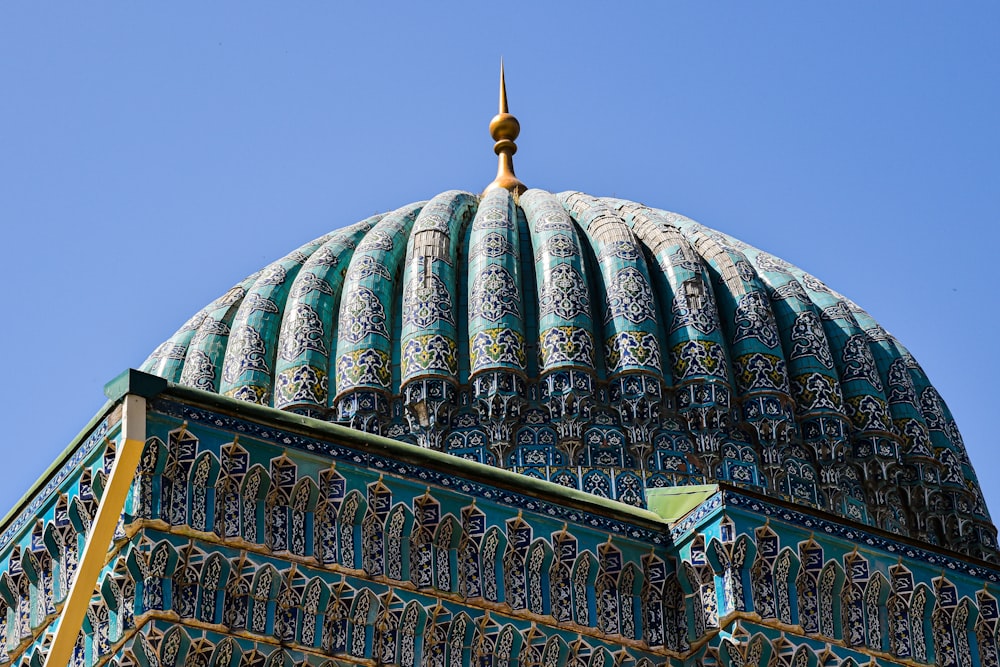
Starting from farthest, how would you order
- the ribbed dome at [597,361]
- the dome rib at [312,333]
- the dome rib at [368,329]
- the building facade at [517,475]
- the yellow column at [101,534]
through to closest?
the dome rib at [312,333] < the dome rib at [368,329] < the ribbed dome at [597,361] < the building facade at [517,475] < the yellow column at [101,534]

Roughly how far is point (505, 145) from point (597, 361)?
444cm

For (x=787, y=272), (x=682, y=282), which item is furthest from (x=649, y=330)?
(x=787, y=272)

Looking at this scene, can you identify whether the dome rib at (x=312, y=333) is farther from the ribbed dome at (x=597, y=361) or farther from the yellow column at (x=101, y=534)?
the yellow column at (x=101, y=534)

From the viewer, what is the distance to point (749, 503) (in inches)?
458

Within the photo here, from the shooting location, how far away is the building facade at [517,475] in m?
10.7

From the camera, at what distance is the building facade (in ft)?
35.0

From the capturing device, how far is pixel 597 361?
14.4 m

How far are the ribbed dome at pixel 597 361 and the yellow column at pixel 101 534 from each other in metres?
3.77

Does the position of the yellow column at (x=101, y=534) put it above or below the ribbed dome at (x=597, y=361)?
below

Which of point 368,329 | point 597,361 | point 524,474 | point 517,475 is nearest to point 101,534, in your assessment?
point 517,475

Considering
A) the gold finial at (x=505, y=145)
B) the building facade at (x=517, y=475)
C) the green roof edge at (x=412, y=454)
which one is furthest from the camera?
the gold finial at (x=505, y=145)

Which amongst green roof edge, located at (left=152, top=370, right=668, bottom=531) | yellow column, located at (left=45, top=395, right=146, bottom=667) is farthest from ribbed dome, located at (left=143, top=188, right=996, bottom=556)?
yellow column, located at (left=45, top=395, right=146, bottom=667)

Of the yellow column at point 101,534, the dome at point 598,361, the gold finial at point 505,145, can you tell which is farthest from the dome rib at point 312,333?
the yellow column at point 101,534

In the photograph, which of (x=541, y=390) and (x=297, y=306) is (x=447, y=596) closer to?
(x=541, y=390)
